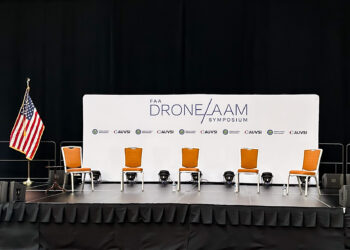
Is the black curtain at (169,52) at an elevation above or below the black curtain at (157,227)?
above

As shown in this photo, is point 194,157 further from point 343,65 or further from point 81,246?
point 343,65

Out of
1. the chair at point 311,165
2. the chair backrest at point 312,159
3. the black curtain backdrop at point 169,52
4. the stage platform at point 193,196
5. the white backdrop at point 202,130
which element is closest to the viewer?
the stage platform at point 193,196

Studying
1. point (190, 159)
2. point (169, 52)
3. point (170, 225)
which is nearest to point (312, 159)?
point (190, 159)

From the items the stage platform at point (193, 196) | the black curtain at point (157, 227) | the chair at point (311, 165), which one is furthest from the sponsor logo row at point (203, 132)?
the black curtain at point (157, 227)

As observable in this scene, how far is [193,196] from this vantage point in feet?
26.4

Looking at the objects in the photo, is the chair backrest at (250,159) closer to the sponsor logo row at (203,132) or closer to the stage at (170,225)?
the sponsor logo row at (203,132)

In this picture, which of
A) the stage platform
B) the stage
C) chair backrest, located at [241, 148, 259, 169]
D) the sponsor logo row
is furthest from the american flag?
chair backrest, located at [241, 148, 259, 169]

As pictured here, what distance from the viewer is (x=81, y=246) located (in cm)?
683

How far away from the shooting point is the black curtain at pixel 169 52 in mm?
10984

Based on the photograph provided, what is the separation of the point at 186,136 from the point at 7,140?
191 inches

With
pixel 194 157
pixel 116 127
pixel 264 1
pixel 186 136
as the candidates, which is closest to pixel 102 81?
pixel 116 127

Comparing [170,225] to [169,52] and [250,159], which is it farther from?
[169,52]

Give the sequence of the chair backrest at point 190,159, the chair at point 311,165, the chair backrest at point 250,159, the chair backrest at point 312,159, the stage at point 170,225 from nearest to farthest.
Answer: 1. the stage at point 170,225
2. the chair at point 311,165
3. the chair backrest at point 312,159
4. the chair backrest at point 250,159
5. the chair backrest at point 190,159

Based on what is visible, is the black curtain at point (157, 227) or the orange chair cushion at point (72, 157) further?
the orange chair cushion at point (72, 157)
